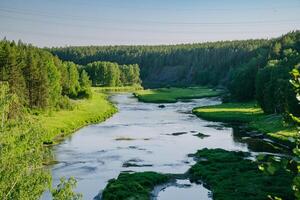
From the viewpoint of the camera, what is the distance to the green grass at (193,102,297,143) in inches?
3248

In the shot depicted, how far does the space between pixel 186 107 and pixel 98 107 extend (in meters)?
27.8

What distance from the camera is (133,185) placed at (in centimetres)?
4925

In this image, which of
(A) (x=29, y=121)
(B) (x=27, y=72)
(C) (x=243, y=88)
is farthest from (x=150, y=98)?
(A) (x=29, y=121)

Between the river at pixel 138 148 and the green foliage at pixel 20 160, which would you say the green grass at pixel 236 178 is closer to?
the river at pixel 138 148

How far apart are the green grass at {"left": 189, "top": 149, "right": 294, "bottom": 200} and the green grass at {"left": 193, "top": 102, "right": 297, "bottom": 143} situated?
16.6m

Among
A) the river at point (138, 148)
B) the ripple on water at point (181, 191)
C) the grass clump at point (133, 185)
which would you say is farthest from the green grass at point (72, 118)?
the ripple on water at point (181, 191)

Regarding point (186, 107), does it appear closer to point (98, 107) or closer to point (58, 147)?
point (98, 107)

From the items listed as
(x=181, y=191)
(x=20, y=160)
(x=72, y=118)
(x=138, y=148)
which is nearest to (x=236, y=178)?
(x=181, y=191)

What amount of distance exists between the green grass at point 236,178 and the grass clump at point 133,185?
4.78m

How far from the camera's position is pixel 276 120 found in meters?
92.9

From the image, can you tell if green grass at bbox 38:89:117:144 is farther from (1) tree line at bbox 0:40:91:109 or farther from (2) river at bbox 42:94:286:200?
(1) tree line at bbox 0:40:91:109

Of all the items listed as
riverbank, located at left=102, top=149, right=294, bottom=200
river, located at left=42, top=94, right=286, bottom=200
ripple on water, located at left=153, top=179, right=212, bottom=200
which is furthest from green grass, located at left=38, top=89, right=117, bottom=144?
ripple on water, located at left=153, top=179, right=212, bottom=200

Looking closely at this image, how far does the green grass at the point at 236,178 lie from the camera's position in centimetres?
4522

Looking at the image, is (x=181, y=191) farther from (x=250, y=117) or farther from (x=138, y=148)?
(x=250, y=117)
